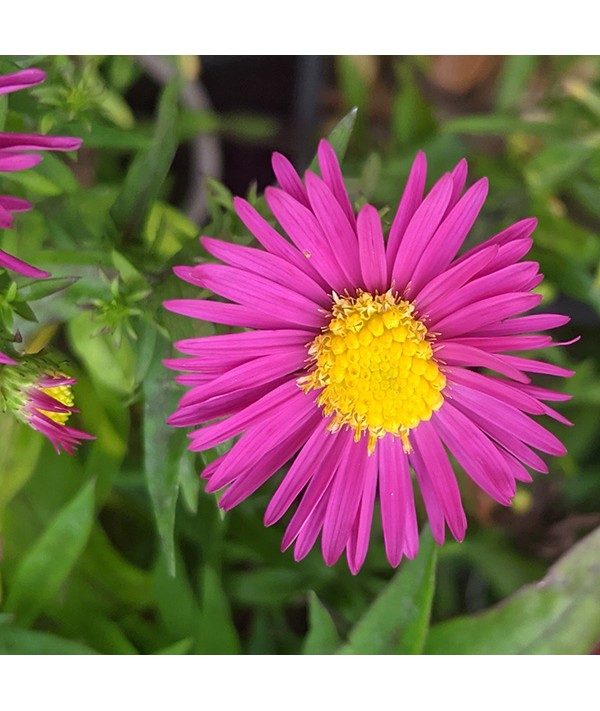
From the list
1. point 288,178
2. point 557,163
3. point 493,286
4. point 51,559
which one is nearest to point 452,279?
point 493,286

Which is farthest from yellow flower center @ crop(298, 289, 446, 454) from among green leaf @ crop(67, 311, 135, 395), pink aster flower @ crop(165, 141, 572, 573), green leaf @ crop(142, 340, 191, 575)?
green leaf @ crop(67, 311, 135, 395)

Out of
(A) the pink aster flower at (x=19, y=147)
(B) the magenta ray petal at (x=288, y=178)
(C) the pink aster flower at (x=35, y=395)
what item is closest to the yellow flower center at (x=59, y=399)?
(C) the pink aster flower at (x=35, y=395)

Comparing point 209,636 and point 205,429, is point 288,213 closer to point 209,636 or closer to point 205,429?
point 205,429

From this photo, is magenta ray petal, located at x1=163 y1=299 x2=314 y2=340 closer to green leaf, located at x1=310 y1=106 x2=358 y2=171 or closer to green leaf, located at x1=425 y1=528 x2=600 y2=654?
green leaf, located at x1=310 y1=106 x2=358 y2=171

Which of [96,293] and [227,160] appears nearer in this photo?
[96,293]

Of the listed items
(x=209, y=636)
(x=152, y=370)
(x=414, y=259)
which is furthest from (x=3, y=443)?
(x=414, y=259)

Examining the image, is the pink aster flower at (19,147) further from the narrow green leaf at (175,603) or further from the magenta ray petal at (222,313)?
the narrow green leaf at (175,603)
